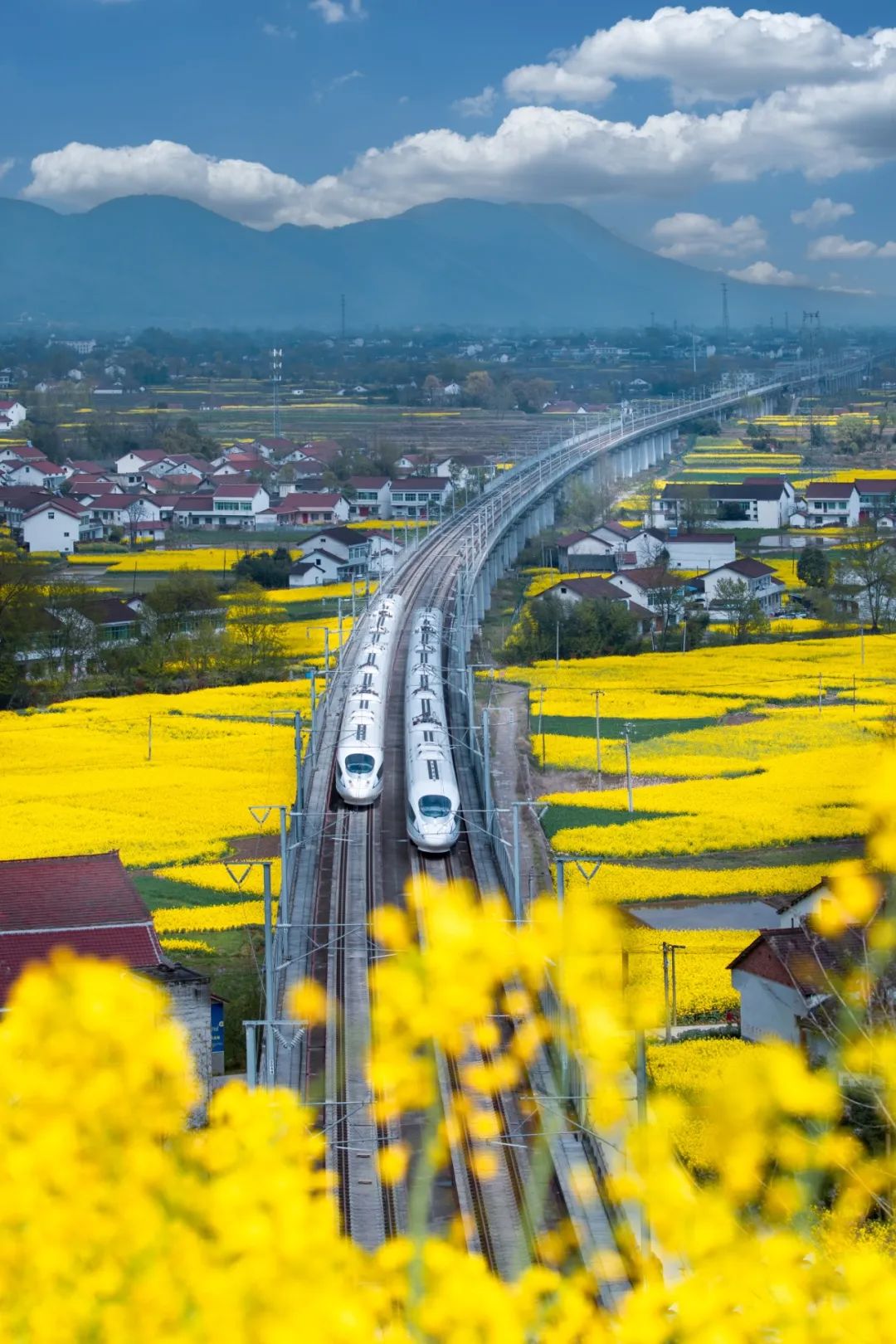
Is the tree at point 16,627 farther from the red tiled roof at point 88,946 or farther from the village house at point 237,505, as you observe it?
the village house at point 237,505

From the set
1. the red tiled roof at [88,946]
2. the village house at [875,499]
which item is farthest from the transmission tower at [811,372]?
the red tiled roof at [88,946]

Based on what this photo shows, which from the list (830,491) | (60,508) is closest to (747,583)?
(830,491)

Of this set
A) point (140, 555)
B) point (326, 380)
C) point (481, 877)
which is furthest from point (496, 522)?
point (326, 380)

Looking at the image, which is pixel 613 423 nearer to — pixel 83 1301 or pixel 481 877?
pixel 481 877

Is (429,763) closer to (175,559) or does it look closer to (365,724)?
(365,724)

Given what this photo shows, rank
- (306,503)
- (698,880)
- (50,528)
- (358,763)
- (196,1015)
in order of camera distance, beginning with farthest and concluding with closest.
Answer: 1. (306,503)
2. (50,528)
3. (358,763)
4. (698,880)
5. (196,1015)

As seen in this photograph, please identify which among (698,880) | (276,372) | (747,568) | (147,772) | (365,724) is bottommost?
(147,772)

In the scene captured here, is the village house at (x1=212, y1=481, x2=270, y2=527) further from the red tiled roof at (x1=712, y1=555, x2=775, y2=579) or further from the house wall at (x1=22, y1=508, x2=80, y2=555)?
the red tiled roof at (x1=712, y1=555, x2=775, y2=579)
